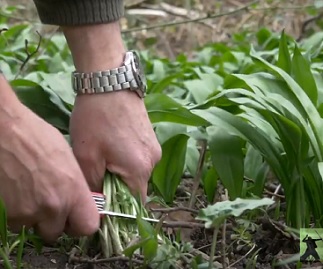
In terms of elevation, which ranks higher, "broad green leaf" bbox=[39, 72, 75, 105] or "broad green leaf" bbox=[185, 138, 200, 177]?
"broad green leaf" bbox=[39, 72, 75, 105]

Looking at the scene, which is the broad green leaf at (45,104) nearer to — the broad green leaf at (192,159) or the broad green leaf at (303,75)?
the broad green leaf at (192,159)

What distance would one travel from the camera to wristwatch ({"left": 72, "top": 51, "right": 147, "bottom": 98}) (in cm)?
179

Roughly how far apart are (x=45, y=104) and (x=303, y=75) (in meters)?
0.61

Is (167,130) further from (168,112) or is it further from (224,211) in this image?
(224,211)

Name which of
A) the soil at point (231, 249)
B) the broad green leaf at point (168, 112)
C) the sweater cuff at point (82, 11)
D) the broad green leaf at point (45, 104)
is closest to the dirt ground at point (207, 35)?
the soil at point (231, 249)

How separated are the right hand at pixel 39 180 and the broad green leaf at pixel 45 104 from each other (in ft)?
1.78

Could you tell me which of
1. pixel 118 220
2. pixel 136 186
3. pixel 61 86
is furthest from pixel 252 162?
pixel 61 86

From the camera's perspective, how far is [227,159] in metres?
1.87

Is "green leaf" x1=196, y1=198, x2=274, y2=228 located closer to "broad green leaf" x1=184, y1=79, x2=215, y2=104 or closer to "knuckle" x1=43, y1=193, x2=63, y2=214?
"knuckle" x1=43, y1=193, x2=63, y2=214

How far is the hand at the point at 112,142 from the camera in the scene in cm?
174

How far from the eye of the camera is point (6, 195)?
1490mm

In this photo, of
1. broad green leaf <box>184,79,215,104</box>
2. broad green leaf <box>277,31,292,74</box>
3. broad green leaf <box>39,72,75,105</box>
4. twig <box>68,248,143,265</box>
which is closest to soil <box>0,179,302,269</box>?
twig <box>68,248,143,265</box>

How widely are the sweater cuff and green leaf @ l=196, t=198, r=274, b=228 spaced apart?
64 centimetres

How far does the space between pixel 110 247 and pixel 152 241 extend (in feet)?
0.72
